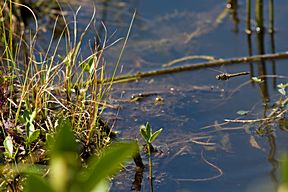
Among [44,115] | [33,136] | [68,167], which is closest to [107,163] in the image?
[68,167]

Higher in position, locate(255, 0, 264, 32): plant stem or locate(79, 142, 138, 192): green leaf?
locate(79, 142, 138, 192): green leaf

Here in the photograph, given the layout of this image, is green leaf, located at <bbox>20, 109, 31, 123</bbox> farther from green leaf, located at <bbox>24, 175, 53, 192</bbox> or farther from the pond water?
green leaf, located at <bbox>24, 175, 53, 192</bbox>

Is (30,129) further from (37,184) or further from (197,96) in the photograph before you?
(37,184)

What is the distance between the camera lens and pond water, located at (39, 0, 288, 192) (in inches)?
73.4

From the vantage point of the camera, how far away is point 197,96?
96.7 inches

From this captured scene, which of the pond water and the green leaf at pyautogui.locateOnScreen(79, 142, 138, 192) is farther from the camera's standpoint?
the pond water

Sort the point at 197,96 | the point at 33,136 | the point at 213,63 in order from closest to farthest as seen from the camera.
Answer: the point at 33,136
the point at 197,96
the point at 213,63

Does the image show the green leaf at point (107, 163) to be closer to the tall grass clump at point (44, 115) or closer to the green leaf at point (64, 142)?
the green leaf at point (64, 142)

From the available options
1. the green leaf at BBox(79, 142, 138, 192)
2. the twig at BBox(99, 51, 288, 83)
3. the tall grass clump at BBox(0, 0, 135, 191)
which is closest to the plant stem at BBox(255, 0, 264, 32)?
the twig at BBox(99, 51, 288, 83)

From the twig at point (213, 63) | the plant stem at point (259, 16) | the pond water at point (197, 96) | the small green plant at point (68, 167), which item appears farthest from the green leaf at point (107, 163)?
the plant stem at point (259, 16)

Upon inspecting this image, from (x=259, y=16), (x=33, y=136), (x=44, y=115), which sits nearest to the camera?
(x=33, y=136)

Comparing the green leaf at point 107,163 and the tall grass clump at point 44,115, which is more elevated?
the green leaf at point 107,163

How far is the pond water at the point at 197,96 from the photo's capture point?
187cm

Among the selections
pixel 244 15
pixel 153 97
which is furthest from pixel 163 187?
pixel 244 15
